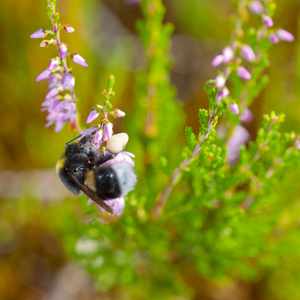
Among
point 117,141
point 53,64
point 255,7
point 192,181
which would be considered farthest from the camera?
point 192,181

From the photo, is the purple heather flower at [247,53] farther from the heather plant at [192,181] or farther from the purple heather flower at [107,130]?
the purple heather flower at [107,130]

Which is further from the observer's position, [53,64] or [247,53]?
[247,53]

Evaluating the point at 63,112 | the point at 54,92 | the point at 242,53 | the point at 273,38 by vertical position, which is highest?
the point at 273,38

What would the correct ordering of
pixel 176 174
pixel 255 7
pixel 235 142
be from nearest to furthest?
pixel 176 174, pixel 255 7, pixel 235 142

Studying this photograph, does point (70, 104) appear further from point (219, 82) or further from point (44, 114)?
point (44, 114)

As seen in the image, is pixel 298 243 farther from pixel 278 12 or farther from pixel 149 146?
pixel 278 12

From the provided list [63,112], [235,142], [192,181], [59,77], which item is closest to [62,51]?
[59,77]

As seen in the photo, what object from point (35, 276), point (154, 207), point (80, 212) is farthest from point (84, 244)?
point (154, 207)

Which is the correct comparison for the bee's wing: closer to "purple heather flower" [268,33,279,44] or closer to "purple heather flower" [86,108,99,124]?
"purple heather flower" [86,108,99,124]

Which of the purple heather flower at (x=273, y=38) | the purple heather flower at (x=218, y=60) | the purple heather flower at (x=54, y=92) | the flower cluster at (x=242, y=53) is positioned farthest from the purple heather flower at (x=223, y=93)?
the purple heather flower at (x=54, y=92)
